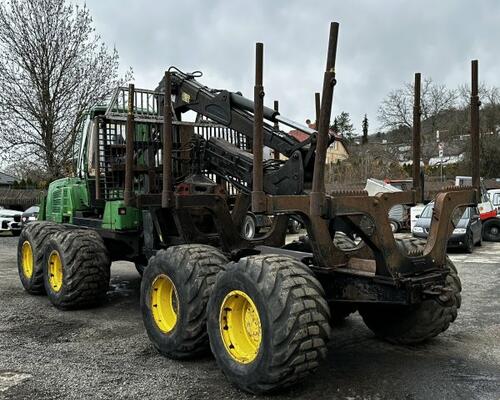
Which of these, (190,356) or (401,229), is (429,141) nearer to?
(401,229)

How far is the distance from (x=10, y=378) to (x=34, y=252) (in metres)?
3.70

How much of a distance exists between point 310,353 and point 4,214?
68.8 feet

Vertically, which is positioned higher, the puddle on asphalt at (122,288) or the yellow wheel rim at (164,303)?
the yellow wheel rim at (164,303)

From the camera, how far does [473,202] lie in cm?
509

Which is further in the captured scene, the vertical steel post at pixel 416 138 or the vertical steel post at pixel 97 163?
the vertical steel post at pixel 97 163

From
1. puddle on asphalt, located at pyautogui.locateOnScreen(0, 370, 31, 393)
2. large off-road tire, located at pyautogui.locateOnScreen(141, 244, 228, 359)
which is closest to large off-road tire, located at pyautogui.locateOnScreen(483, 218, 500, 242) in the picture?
large off-road tire, located at pyautogui.locateOnScreen(141, 244, 228, 359)

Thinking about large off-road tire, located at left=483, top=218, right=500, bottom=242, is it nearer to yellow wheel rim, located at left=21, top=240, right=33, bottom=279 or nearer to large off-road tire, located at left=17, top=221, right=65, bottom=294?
large off-road tire, located at left=17, top=221, right=65, bottom=294

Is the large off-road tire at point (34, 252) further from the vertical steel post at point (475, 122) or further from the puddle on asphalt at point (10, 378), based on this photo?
the vertical steel post at point (475, 122)

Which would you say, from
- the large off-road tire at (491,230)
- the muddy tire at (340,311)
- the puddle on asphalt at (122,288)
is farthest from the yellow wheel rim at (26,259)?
the large off-road tire at (491,230)

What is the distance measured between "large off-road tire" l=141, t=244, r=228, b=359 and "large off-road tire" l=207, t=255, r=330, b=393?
1.58 ft

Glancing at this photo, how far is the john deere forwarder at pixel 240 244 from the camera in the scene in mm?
4273

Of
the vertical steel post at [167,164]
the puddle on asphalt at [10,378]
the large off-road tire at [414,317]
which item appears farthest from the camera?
the vertical steel post at [167,164]

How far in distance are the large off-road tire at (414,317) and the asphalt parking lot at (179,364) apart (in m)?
0.14

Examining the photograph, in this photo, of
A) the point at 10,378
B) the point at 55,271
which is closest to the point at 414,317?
the point at 10,378
